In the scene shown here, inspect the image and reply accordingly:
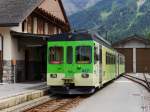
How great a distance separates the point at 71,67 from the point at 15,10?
10.0m

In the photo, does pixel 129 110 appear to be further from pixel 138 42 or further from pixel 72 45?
pixel 138 42

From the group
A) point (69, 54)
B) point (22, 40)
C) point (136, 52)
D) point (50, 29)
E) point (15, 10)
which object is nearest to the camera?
point (69, 54)

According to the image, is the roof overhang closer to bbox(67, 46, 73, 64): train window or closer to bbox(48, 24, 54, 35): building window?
bbox(67, 46, 73, 64): train window

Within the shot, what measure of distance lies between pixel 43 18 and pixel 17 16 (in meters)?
6.95

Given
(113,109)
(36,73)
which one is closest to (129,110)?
(113,109)

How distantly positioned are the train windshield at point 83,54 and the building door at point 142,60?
42.8 m

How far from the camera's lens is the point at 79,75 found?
821 inches

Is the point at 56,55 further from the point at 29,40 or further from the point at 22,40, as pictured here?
the point at 22,40

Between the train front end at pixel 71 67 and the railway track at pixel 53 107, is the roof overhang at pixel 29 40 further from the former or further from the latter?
the railway track at pixel 53 107

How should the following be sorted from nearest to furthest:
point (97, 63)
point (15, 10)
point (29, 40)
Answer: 1. point (97, 63)
2. point (29, 40)
3. point (15, 10)

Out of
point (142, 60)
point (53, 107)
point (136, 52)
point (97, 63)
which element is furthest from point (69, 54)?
point (142, 60)

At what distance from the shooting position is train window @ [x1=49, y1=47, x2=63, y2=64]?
21.2m

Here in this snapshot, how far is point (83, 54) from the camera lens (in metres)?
21.0

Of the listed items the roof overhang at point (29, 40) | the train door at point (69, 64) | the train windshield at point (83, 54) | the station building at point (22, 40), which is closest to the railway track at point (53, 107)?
the train door at point (69, 64)
